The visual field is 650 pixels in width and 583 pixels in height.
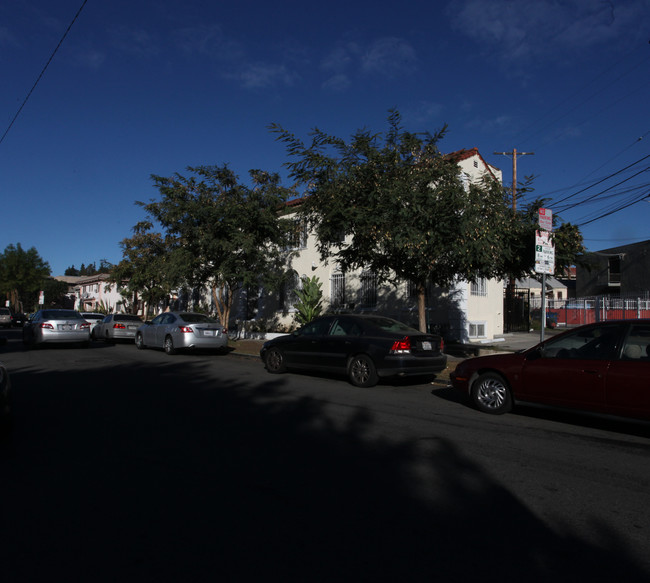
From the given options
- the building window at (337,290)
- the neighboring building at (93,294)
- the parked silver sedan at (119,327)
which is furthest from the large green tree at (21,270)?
the building window at (337,290)

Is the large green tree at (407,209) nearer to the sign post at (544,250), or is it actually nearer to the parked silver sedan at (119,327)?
the sign post at (544,250)

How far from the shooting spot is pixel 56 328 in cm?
1712

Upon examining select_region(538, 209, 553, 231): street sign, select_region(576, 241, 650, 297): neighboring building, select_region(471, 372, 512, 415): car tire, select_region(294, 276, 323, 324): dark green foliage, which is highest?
select_region(576, 241, 650, 297): neighboring building

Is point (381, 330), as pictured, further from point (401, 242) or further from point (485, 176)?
point (485, 176)

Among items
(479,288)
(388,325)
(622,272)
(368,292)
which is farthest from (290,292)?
(622,272)

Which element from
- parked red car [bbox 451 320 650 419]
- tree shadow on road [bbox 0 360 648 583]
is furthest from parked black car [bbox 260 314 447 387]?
tree shadow on road [bbox 0 360 648 583]

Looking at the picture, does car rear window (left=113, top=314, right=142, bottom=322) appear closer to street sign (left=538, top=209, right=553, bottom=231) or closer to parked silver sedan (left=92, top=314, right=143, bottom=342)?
parked silver sedan (left=92, top=314, right=143, bottom=342)

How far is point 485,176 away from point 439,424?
23.7 ft

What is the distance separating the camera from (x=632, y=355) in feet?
20.1

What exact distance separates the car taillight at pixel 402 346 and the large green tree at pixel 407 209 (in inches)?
87.5

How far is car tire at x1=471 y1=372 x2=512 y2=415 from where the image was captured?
742 cm

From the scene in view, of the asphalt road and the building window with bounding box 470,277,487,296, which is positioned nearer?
the asphalt road

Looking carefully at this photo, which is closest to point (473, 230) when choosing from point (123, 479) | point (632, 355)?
point (632, 355)

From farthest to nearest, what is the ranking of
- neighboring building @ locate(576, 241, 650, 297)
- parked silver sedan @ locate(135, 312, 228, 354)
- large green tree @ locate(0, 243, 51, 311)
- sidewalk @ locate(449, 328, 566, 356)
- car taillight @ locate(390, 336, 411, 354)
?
large green tree @ locate(0, 243, 51, 311) < neighboring building @ locate(576, 241, 650, 297) < sidewalk @ locate(449, 328, 566, 356) < parked silver sedan @ locate(135, 312, 228, 354) < car taillight @ locate(390, 336, 411, 354)
